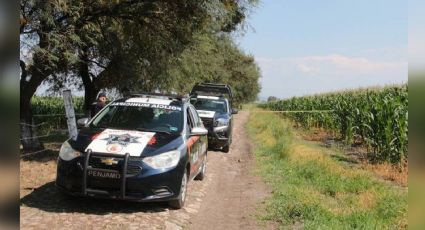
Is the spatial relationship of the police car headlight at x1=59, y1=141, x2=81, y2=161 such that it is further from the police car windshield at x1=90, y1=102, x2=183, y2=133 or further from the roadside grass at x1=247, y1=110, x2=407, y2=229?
the roadside grass at x1=247, y1=110, x2=407, y2=229

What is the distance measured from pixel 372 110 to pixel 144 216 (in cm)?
1142

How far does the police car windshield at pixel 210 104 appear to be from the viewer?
55.8ft

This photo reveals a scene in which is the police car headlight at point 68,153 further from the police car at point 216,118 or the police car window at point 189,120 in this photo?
the police car at point 216,118

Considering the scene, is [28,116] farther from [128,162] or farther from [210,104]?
[128,162]

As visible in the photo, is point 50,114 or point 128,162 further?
point 50,114

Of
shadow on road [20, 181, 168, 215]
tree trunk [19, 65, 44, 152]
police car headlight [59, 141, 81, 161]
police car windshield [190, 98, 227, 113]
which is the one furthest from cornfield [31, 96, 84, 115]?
police car headlight [59, 141, 81, 161]

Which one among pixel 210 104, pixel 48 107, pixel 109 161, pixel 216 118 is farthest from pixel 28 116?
pixel 48 107

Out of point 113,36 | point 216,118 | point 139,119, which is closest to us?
point 139,119

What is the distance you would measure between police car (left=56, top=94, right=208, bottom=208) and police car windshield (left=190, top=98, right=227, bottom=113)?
8798 mm

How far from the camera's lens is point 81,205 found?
7.29 meters

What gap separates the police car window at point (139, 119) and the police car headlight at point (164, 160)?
0.93 meters

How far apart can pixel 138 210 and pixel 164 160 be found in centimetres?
93

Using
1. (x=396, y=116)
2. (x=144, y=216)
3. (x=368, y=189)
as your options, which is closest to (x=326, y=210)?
(x=368, y=189)

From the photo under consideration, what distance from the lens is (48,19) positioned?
9.66 metres
